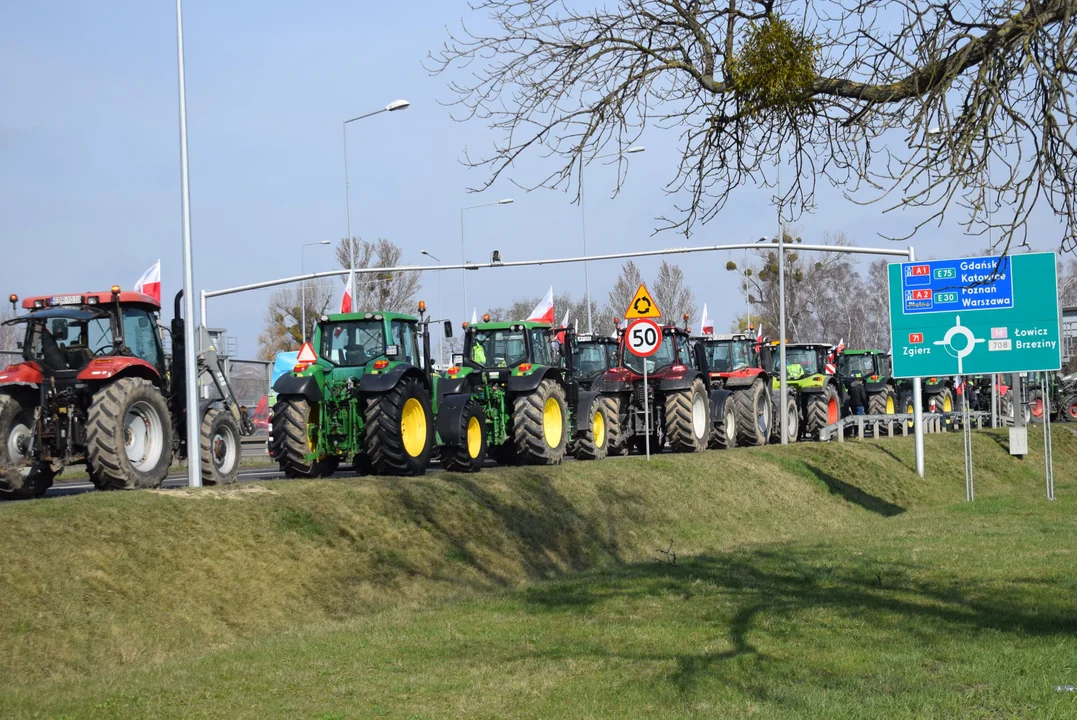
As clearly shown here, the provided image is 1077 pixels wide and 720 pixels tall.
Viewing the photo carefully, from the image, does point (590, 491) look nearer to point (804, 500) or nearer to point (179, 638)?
point (804, 500)

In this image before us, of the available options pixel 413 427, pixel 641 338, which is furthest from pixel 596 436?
pixel 413 427

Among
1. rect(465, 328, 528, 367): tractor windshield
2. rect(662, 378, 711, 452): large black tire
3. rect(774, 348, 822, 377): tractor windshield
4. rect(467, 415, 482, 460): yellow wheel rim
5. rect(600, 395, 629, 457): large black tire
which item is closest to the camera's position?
rect(467, 415, 482, 460): yellow wheel rim

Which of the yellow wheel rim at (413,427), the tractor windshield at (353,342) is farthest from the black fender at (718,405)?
the tractor windshield at (353,342)

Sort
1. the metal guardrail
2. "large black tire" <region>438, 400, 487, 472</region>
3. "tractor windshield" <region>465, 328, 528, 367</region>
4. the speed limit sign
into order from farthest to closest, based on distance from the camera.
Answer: the metal guardrail → "tractor windshield" <region>465, 328, 528, 367</region> → the speed limit sign → "large black tire" <region>438, 400, 487, 472</region>

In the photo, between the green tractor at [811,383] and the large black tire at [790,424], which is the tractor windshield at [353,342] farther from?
the green tractor at [811,383]

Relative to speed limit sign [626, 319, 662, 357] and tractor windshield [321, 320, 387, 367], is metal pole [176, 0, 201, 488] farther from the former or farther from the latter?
speed limit sign [626, 319, 662, 357]

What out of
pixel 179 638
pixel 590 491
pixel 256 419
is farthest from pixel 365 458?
pixel 256 419

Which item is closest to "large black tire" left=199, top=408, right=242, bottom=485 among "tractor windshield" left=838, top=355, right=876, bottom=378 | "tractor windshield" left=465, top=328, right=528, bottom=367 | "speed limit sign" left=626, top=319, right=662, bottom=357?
"tractor windshield" left=465, top=328, right=528, bottom=367

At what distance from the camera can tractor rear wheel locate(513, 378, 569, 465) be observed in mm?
20250

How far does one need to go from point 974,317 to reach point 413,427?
10638 millimetres

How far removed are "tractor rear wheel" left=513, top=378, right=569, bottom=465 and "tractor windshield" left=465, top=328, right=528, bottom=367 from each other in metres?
0.94

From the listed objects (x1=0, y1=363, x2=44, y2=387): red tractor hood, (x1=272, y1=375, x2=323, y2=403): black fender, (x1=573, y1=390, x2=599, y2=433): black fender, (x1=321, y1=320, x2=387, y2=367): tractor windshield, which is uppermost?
(x1=321, y1=320, x2=387, y2=367): tractor windshield

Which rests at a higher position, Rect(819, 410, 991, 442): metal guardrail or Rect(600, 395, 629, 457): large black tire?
Rect(600, 395, 629, 457): large black tire

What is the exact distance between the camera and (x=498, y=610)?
36.7ft
